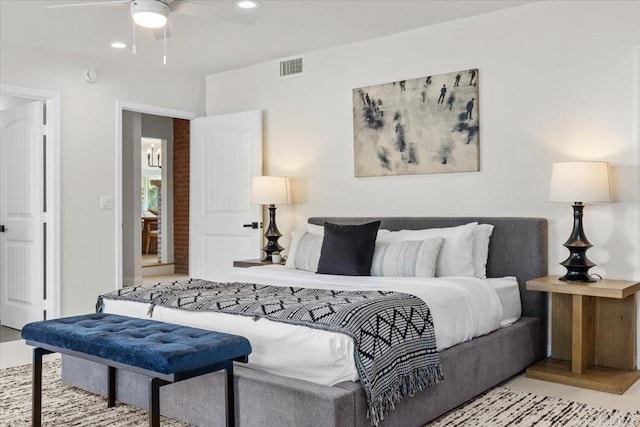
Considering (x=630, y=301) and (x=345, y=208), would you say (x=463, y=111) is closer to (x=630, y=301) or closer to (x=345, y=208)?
(x=345, y=208)

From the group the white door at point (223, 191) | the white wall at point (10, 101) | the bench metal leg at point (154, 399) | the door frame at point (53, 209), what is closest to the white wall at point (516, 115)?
the white door at point (223, 191)

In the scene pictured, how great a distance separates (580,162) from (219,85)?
3804 mm

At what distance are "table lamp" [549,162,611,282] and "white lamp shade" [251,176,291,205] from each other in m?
2.35

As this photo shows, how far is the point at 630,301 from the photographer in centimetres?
375

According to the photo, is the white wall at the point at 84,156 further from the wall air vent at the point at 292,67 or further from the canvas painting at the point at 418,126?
the canvas painting at the point at 418,126

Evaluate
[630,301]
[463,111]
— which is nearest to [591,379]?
[630,301]

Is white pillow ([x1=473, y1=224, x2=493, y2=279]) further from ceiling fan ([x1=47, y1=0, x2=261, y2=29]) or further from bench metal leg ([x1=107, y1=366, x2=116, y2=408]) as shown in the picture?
bench metal leg ([x1=107, y1=366, x2=116, y2=408])

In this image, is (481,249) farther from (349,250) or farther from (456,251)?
(349,250)

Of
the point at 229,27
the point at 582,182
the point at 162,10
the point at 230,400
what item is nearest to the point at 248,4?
the point at 229,27

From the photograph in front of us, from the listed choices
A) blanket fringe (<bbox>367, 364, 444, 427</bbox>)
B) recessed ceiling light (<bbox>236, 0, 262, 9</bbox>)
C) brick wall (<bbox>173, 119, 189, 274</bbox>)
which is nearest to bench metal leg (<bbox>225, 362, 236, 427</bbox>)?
blanket fringe (<bbox>367, 364, 444, 427</bbox>)

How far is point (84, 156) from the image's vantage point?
17.6ft

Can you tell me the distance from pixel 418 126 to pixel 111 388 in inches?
113

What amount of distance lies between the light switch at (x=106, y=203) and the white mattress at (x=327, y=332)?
6.41ft

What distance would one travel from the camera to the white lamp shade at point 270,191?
5.27 meters
